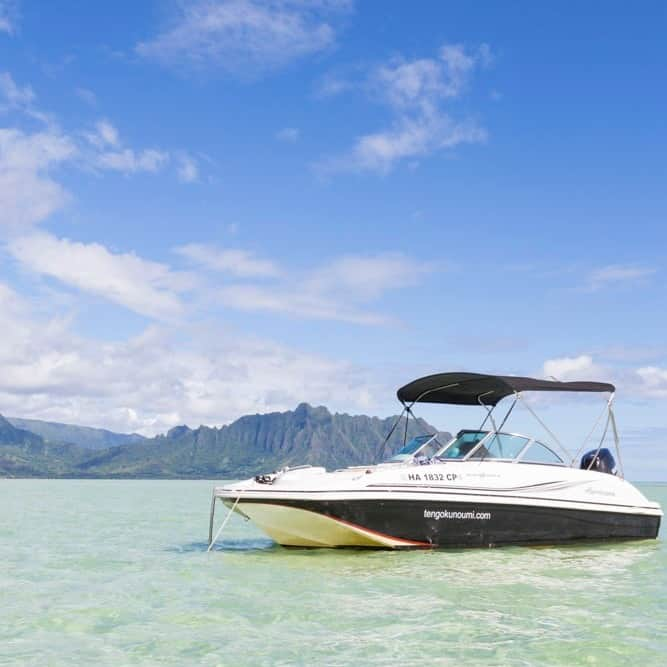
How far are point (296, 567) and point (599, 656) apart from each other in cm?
675

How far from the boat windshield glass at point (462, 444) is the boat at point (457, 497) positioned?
0.02 m

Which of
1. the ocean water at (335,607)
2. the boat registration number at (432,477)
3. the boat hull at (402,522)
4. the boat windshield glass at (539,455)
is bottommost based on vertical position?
the ocean water at (335,607)

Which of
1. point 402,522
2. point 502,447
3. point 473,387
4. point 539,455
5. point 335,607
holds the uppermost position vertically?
point 473,387

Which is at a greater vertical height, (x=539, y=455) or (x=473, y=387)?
(x=473, y=387)

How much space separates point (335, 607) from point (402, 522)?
5090 mm

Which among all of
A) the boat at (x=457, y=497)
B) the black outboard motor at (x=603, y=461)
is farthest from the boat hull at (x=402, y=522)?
the black outboard motor at (x=603, y=461)

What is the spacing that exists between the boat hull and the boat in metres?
0.02

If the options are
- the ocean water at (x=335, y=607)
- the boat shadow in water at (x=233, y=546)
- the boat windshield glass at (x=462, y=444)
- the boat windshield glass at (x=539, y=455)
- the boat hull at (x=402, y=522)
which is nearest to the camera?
the ocean water at (x=335, y=607)

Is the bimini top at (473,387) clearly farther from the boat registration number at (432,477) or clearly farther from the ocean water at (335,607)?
the ocean water at (335,607)

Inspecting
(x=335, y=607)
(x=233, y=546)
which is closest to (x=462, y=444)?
(x=233, y=546)

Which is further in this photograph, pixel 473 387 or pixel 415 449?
pixel 473 387

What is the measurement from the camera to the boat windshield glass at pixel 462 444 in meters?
16.2

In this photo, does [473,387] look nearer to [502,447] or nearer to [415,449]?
[502,447]

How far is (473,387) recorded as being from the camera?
17.9 metres
